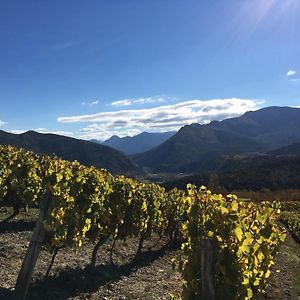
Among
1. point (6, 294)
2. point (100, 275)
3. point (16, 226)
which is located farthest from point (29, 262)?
point (16, 226)

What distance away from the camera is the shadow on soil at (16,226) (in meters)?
20.5

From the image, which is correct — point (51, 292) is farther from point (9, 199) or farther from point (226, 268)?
point (9, 199)

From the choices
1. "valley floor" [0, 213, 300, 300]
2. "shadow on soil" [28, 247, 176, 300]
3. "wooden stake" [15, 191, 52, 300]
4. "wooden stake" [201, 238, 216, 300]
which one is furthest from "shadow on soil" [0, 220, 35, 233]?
"wooden stake" [201, 238, 216, 300]

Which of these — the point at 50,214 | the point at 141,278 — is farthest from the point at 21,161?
the point at 50,214

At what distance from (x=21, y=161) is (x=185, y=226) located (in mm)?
14623

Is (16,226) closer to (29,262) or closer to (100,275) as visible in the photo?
(100,275)

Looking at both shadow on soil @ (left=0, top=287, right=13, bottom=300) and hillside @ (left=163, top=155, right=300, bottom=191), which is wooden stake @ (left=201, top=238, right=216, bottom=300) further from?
hillside @ (left=163, top=155, right=300, bottom=191)

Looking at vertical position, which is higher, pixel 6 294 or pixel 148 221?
pixel 148 221

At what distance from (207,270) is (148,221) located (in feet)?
42.7

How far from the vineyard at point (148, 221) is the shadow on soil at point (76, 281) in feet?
0.89

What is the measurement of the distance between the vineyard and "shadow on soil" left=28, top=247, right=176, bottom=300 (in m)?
0.27

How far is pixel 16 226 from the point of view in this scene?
21406mm

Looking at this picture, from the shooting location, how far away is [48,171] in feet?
42.0

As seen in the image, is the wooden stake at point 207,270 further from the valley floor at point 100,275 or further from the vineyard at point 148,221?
the valley floor at point 100,275
